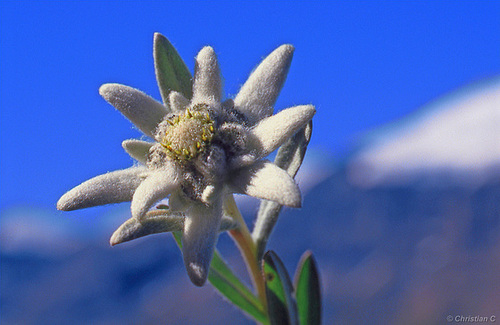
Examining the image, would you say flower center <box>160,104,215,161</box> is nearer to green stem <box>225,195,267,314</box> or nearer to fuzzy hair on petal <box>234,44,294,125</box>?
fuzzy hair on petal <box>234,44,294,125</box>

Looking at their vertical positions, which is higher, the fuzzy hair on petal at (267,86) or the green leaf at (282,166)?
the fuzzy hair on petal at (267,86)

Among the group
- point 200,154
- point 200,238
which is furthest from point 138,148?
point 200,238

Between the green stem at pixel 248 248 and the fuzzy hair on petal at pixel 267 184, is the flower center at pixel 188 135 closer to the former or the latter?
the fuzzy hair on petal at pixel 267 184

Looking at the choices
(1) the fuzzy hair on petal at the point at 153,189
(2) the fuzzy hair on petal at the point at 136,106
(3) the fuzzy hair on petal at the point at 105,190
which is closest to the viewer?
(1) the fuzzy hair on petal at the point at 153,189

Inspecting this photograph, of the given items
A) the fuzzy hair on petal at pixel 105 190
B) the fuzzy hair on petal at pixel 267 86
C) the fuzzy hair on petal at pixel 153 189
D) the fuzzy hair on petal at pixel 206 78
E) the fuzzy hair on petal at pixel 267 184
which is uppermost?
the fuzzy hair on petal at pixel 206 78

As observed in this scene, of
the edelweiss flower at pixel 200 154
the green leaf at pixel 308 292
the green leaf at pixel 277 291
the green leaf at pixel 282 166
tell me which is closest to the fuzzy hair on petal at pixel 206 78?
the edelweiss flower at pixel 200 154

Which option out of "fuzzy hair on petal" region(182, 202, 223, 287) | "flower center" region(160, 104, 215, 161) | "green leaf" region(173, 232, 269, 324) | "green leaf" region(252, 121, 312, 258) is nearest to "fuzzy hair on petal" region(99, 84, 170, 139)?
"flower center" region(160, 104, 215, 161)

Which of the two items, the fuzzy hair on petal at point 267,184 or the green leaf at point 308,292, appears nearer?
the fuzzy hair on petal at point 267,184
